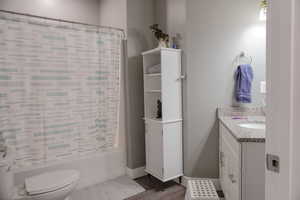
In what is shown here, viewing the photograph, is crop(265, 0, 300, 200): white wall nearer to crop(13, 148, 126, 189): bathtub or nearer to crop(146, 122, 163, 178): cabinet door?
crop(146, 122, 163, 178): cabinet door

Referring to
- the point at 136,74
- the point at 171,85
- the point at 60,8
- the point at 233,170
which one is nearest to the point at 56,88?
the point at 136,74

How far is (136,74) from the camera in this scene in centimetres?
278

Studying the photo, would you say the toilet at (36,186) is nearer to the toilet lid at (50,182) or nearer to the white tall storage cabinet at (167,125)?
the toilet lid at (50,182)

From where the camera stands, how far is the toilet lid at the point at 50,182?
5.37 feet

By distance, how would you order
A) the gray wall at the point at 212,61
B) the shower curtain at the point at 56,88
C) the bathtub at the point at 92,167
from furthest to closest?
the gray wall at the point at 212,61 < the bathtub at the point at 92,167 < the shower curtain at the point at 56,88

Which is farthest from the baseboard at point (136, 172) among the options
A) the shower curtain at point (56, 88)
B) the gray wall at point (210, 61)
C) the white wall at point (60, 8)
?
the white wall at point (60, 8)

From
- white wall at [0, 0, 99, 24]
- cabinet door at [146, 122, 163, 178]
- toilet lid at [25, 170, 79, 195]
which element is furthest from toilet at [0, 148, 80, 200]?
white wall at [0, 0, 99, 24]

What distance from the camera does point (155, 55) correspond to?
8.78ft

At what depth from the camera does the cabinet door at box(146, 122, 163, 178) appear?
7.67 feet

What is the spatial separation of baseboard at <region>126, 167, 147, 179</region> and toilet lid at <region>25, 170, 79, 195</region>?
988 millimetres

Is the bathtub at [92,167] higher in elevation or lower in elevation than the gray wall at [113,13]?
lower

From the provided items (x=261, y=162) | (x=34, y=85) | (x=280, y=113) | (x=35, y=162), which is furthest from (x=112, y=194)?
(x=280, y=113)

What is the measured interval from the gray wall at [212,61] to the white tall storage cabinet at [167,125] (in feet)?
0.42

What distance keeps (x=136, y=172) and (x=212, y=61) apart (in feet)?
6.17
